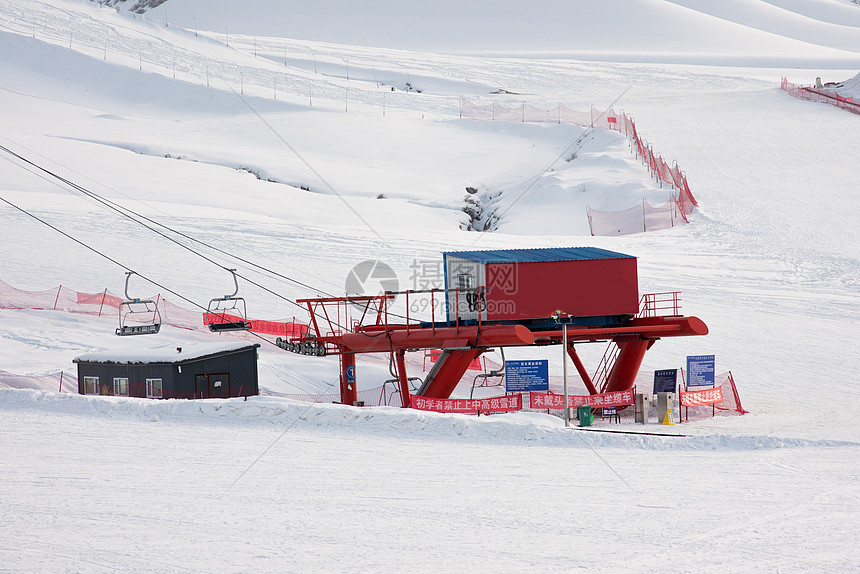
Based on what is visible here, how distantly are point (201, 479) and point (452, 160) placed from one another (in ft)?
140

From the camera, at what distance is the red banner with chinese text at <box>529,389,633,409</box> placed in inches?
738

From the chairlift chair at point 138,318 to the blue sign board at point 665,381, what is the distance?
40.3ft

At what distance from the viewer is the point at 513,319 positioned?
19.9m

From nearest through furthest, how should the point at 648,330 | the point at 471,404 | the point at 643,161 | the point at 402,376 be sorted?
the point at 471,404 < the point at 402,376 < the point at 648,330 < the point at 643,161

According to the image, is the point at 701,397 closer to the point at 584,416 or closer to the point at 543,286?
the point at 584,416

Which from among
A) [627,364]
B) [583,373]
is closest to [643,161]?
[627,364]

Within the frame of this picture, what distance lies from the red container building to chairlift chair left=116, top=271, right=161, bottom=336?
7.44m

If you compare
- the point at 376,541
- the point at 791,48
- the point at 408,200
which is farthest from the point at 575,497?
the point at 791,48

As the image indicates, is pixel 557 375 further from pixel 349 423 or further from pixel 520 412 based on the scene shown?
pixel 349 423

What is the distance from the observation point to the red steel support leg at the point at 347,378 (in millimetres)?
20875

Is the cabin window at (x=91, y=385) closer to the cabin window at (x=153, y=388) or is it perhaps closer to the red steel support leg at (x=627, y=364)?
the cabin window at (x=153, y=388)

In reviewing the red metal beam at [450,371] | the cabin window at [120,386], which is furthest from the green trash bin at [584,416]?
the cabin window at [120,386]

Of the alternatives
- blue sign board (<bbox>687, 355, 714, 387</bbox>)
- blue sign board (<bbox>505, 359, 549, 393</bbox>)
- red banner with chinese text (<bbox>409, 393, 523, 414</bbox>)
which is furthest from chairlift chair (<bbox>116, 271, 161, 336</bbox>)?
blue sign board (<bbox>687, 355, 714, 387</bbox>)

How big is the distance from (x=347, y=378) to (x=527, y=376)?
449cm
